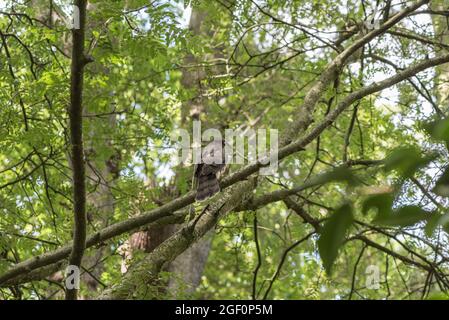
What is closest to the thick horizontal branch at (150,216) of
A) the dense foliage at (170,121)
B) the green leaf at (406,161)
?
the dense foliage at (170,121)

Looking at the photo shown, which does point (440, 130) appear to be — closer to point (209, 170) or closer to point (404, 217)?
point (404, 217)

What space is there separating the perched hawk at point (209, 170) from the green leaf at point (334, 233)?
12.2 ft

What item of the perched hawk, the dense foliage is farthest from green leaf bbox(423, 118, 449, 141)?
the perched hawk

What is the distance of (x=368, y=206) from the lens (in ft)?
2.85

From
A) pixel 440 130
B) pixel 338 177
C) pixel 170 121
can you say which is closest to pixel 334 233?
pixel 338 177

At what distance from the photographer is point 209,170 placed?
5141mm

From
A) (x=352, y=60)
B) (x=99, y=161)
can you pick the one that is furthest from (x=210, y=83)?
(x=99, y=161)

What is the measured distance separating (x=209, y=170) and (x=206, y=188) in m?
0.47

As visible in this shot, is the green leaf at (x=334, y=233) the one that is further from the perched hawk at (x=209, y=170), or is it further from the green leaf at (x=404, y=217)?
the perched hawk at (x=209, y=170)

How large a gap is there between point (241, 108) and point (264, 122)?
773 mm

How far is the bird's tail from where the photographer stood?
15.1 feet
